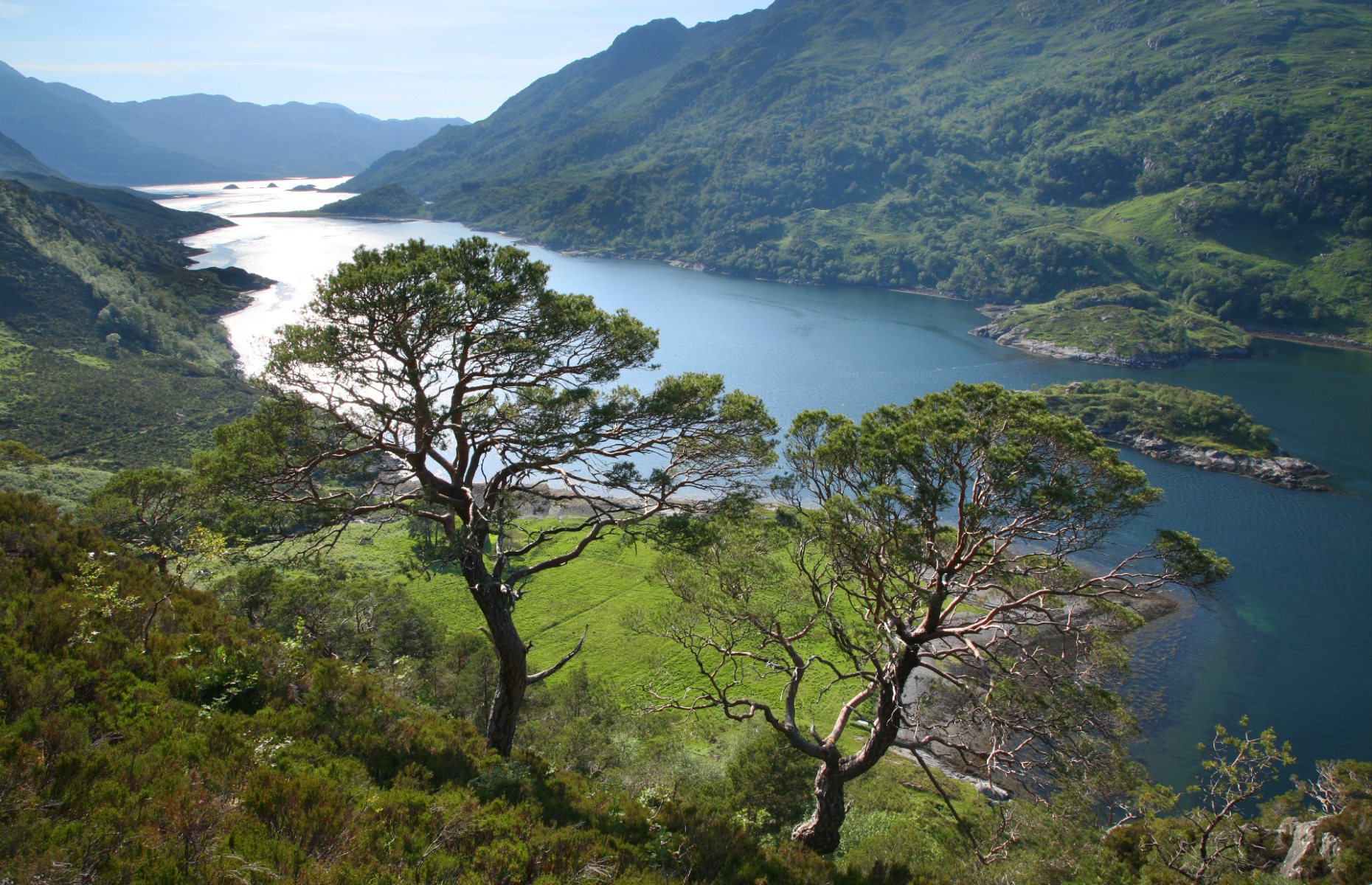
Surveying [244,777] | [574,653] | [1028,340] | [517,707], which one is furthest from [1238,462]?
[244,777]

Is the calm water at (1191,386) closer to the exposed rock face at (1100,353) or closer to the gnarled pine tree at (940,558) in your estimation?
the exposed rock face at (1100,353)

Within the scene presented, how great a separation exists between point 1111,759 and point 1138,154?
18781cm

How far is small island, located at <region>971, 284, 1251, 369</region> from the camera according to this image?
85.9 metres

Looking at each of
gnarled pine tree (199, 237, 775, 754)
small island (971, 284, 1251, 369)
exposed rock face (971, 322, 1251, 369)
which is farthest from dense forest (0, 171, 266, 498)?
small island (971, 284, 1251, 369)

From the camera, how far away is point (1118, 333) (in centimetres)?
8931

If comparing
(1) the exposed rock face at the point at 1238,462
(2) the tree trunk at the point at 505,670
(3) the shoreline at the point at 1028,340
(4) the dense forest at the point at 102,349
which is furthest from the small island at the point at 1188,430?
(4) the dense forest at the point at 102,349

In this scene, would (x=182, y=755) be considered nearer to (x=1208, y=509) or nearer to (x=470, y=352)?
(x=470, y=352)

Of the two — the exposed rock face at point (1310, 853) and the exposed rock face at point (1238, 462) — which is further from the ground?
the exposed rock face at point (1310, 853)

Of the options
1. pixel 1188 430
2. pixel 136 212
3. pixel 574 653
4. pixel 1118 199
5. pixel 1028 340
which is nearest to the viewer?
pixel 574 653

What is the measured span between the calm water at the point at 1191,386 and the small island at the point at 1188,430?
5.24ft

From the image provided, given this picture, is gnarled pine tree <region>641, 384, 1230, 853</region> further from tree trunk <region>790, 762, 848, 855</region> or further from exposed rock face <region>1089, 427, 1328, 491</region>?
exposed rock face <region>1089, 427, 1328, 491</region>

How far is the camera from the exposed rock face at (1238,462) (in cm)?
5212

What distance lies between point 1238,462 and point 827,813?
58008 millimetres

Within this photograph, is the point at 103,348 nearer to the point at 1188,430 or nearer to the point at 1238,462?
the point at 1188,430
